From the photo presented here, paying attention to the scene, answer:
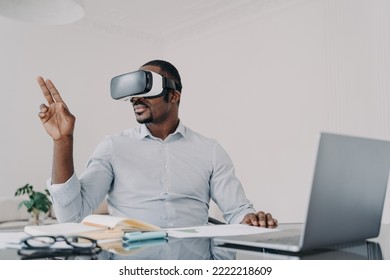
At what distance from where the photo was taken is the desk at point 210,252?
79 centimetres

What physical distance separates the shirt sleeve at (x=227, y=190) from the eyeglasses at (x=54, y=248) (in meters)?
0.89

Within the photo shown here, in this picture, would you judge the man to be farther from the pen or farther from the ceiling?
the ceiling

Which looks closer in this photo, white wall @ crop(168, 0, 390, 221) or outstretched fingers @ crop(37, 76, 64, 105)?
outstretched fingers @ crop(37, 76, 64, 105)

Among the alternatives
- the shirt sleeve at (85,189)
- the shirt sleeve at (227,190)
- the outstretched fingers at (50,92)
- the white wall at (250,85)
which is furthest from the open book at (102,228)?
the white wall at (250,85)

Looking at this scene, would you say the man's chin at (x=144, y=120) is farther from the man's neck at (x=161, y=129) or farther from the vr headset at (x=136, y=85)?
the vr headset at (x=136, y=85)

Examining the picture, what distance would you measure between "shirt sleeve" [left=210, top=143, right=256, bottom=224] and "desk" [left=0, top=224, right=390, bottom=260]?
0.75m

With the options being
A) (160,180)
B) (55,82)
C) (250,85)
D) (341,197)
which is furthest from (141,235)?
(55,82)

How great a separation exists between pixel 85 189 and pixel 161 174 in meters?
0.32

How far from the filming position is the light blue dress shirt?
167 centimetres

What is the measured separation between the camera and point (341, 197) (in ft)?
2.74

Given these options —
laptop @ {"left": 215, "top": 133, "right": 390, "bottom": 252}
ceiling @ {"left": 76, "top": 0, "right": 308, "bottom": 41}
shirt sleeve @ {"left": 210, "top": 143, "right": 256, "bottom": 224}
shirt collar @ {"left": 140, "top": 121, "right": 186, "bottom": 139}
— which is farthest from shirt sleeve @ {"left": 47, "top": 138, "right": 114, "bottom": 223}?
ceiling @ {"left": 76, "top": 0, "right": 308, "bottom": 41}

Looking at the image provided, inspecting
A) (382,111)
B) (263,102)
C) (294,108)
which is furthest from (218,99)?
(382,111)

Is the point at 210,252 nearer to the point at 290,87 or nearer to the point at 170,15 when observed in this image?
the point at 290,87
